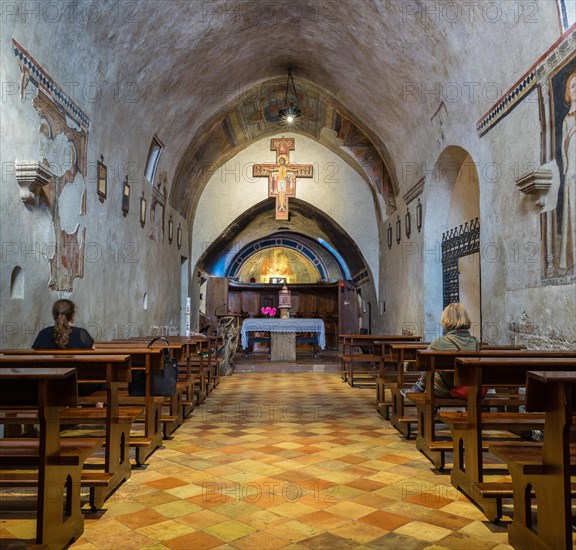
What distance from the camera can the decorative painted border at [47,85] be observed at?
18.3 feet

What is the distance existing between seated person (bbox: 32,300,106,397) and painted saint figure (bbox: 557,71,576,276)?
15.0ft

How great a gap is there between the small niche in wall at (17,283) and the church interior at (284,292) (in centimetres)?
2

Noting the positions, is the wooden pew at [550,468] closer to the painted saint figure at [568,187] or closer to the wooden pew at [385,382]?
the painted saint figure at [568,187]

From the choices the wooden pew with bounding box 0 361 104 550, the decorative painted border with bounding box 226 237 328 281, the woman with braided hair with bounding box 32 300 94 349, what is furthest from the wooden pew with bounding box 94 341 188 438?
the decorative painted border with bounding box 226 237 328 281

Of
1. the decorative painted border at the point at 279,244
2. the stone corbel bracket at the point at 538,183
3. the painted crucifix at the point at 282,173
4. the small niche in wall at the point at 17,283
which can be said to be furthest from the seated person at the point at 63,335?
the decorative painted border at the point at 279,244

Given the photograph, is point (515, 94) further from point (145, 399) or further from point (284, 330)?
point (284, 330)

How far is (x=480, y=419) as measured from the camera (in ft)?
11.9

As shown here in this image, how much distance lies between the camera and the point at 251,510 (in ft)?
11.5

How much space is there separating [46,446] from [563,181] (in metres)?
4.95

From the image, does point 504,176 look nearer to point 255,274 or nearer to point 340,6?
point 340,6

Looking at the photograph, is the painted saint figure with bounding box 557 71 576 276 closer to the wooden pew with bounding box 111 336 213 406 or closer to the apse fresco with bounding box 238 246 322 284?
the wooden pew with bounding box 111 336 213 406

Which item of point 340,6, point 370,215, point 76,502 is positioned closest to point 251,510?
point 76,502

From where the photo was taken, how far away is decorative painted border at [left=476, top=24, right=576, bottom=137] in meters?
5.46

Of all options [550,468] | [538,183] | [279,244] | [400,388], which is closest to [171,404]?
[400,388]
